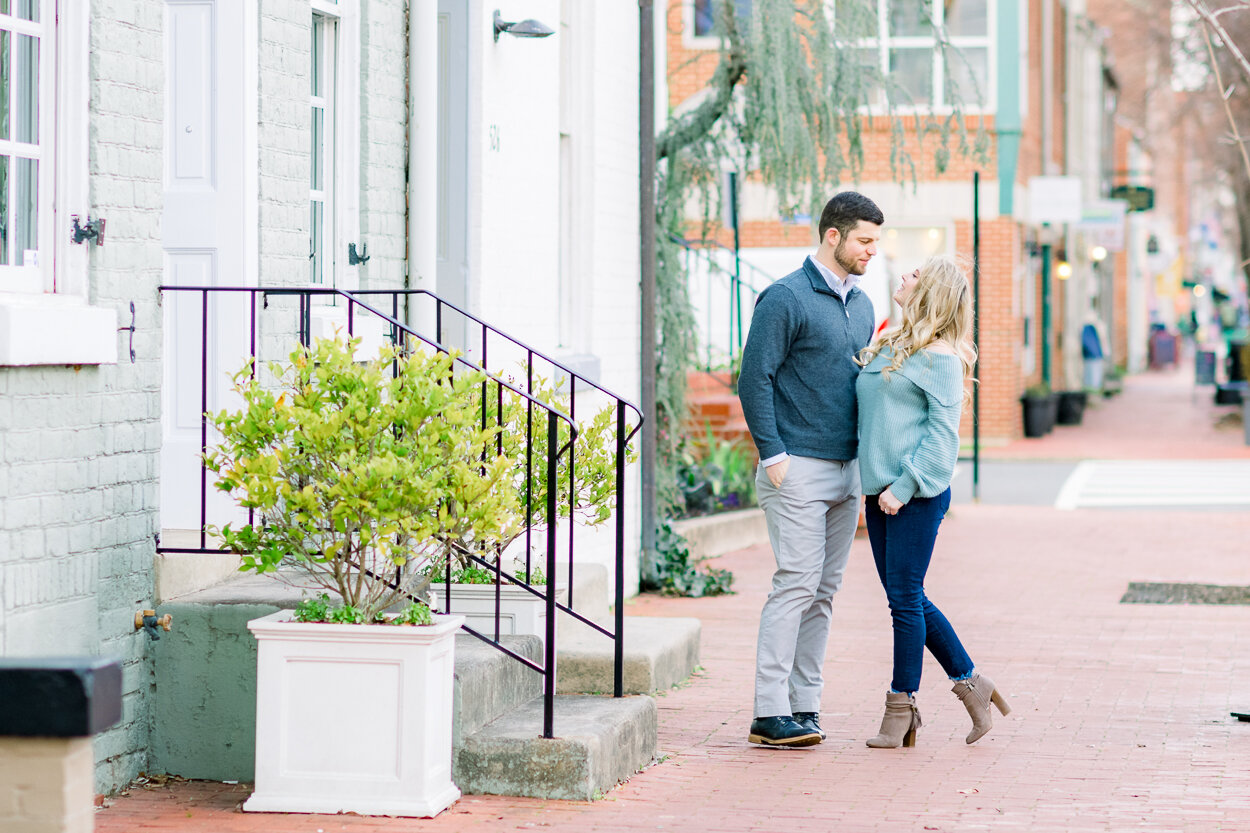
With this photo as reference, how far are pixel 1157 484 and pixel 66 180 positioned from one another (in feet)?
54.8

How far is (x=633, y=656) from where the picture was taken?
7.39 meters

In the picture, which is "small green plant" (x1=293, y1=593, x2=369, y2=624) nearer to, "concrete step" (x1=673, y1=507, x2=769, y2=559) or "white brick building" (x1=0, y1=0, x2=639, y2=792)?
"white brick building" (x1=0, y1=0, x2=639, y2=792)

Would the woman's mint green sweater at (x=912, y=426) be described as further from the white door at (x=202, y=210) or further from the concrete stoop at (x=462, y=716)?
the white door at (x=202, y=210)

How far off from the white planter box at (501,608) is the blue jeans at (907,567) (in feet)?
4.55

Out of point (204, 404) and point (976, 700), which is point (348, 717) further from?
point (976, 700)

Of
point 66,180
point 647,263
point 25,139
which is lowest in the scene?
point 66,180

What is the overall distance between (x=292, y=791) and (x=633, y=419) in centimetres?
538

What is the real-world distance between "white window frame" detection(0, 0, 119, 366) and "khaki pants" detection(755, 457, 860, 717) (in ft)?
8.15

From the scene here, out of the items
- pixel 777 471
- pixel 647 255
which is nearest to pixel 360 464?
pixel 777 471

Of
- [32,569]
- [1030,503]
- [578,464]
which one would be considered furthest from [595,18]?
[1030,503]

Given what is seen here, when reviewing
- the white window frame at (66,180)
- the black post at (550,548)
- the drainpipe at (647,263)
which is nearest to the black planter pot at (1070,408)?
the drainpipe at (647,263)

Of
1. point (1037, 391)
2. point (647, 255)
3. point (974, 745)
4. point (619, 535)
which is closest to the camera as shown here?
point (619, 535)

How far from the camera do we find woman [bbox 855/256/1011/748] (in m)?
6.41

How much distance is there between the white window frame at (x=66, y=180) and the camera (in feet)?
17.8
